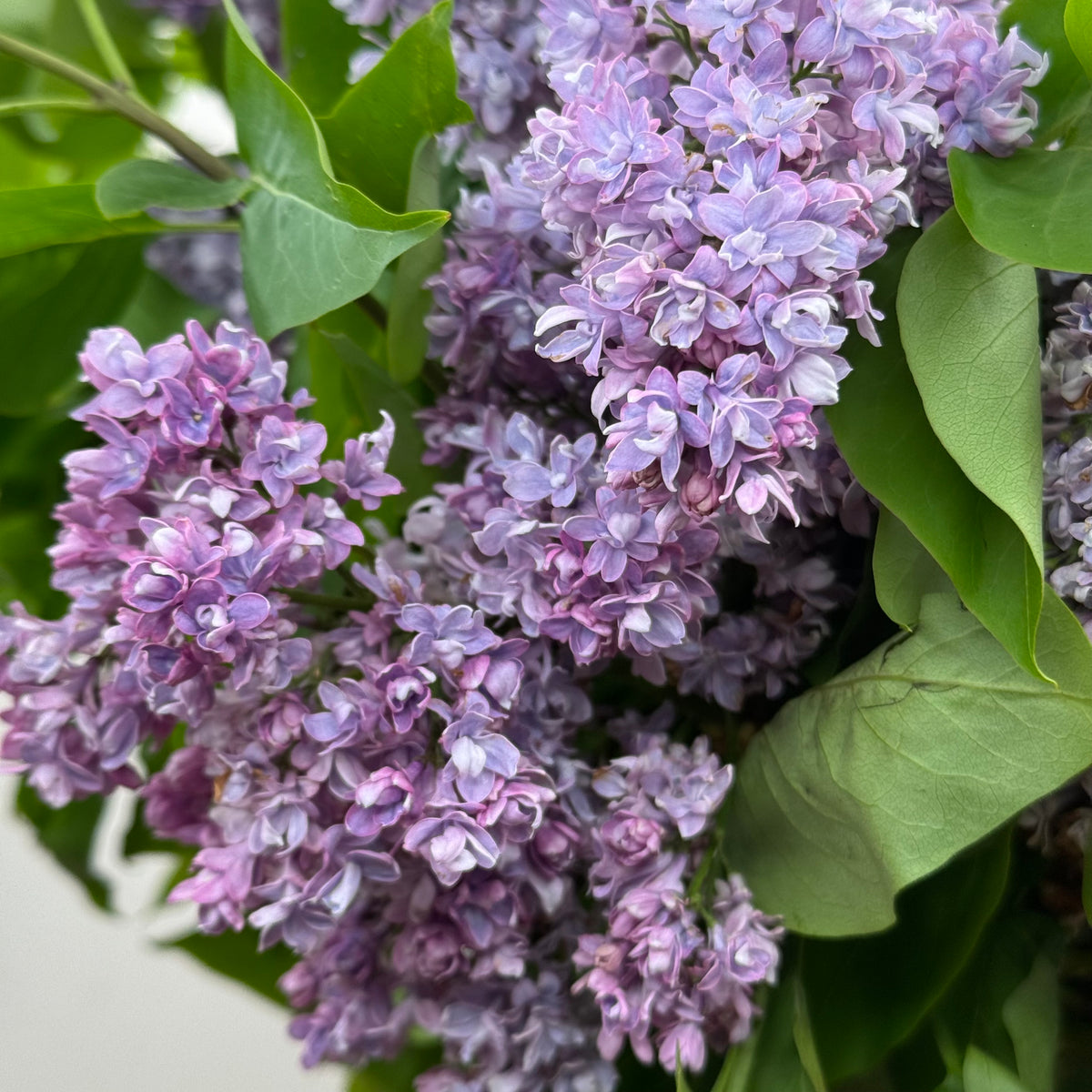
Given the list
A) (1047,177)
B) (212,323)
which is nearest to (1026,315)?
(1047,177)

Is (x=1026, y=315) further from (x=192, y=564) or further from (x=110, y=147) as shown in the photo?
(x=110, y=147)

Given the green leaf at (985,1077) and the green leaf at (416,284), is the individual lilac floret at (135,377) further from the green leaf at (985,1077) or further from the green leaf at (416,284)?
the green leaf at (985,1077)

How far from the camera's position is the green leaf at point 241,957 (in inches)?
20.2

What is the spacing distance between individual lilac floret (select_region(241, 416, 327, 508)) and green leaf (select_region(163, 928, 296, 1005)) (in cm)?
28

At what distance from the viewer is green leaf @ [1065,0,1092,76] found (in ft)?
0.95

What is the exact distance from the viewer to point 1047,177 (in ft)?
1.01

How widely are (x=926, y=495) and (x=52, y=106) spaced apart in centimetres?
32

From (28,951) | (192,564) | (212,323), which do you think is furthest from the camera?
(28,951)

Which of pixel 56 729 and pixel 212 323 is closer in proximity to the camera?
pixel 56 729

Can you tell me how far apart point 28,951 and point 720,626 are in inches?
38.4

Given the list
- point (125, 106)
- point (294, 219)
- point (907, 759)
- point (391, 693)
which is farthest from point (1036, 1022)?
point (125, 106)

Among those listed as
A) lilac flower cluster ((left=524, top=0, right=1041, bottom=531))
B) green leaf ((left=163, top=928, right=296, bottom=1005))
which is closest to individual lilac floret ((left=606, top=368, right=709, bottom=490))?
lilac flower cluster ((left=524, top=0, right=1041, bottom=531))

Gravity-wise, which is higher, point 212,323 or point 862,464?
point 862,464

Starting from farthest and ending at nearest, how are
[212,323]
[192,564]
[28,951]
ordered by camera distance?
[28,951] → [212,323] → [192,564]
